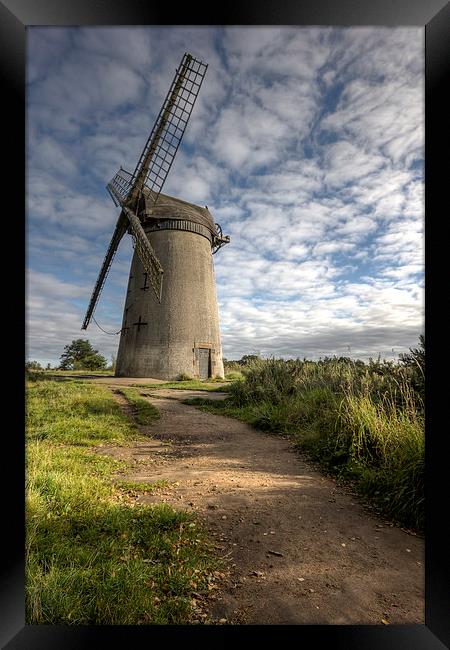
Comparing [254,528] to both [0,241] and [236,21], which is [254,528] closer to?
[0,241]

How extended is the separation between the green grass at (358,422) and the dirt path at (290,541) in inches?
11.8

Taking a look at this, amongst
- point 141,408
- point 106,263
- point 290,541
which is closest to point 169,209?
point 106,263

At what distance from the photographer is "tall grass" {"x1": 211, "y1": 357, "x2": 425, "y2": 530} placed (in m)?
3.42

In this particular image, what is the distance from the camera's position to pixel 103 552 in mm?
2318

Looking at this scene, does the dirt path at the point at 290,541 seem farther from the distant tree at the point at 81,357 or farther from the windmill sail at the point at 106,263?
the windmill sail at the point at 106,263

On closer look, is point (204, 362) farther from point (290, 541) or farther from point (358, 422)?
point (290, 541)

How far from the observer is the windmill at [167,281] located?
16031 millimetres

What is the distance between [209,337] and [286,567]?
15.2 m

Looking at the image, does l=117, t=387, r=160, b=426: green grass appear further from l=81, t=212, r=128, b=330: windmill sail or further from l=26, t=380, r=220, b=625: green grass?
l=81, t=212, r=128, b=330: windmill sail

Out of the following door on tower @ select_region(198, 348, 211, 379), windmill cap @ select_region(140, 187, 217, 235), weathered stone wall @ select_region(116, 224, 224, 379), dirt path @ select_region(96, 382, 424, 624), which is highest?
windmill cap @ select_region(140, 187, 217, 235)

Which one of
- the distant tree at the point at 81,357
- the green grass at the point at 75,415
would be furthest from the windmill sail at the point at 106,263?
the green grass at the point at 75,415

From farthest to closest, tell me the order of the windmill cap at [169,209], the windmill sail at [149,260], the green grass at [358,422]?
the windmill cap at [169,209] → the windmill sail at [149,260] → the green grass at [358,422]

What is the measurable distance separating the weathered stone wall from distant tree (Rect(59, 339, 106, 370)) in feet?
18.9

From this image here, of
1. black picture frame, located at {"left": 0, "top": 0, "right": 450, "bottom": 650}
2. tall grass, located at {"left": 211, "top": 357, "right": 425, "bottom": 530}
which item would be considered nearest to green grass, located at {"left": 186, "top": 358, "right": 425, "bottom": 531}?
tall grass, located at {"left": 211, "top": 357, "right": 425, "bottom": 530}
